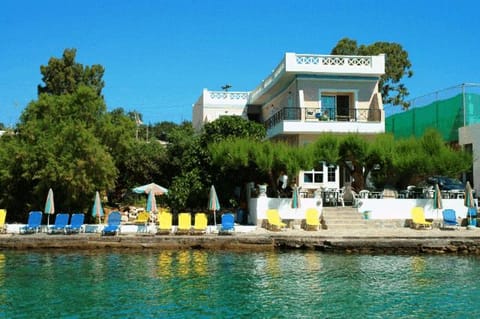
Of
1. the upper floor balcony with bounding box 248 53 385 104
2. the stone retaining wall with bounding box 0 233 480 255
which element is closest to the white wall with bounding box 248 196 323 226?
the stone retaining wall with bounding box 0 233 480 255

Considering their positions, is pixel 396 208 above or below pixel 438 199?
below

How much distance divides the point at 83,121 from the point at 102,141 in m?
1.38

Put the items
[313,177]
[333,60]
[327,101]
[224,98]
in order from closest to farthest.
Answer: [333,60], [313,177], [327,101], [224,98]

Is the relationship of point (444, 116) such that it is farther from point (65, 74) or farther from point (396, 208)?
point (65, 74)

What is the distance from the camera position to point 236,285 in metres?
15.2

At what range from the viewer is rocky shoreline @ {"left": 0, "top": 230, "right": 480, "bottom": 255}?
2103 centimetres

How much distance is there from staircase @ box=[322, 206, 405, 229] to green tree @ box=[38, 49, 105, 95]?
24903 mm

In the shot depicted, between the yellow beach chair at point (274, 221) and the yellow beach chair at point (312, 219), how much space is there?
106 centimetres

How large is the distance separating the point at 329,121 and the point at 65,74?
23379mm

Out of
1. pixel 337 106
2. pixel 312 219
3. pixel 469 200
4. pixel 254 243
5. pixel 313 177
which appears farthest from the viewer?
pixel 337 106

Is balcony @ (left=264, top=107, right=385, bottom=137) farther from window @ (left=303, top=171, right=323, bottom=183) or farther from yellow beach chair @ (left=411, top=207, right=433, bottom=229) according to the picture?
yellow beach chair @ (left=411, top=207, right=433, bottom=229)

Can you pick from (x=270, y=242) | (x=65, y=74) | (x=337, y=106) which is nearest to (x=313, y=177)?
(x=337, y=106)

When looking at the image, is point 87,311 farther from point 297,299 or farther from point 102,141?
point 102,141

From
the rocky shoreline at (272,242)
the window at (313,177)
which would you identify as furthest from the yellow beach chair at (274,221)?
the window at (313,177)
